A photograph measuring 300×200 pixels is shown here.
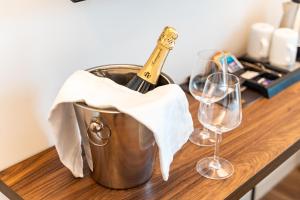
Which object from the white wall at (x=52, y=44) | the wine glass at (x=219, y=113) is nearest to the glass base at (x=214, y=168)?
the wine glass at (x=219, y=113)

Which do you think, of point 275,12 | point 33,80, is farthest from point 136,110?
point 275,12

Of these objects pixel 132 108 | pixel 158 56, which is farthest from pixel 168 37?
pixel 132 108

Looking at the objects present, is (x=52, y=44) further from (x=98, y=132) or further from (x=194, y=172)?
(x=194, y=172)

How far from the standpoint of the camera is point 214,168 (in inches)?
35.9

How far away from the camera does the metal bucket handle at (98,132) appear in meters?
0.76

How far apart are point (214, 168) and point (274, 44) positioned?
63 centimetres

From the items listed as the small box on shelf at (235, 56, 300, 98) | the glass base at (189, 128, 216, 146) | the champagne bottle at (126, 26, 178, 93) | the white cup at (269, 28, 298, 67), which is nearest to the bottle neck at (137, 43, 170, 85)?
the champagne bottle at (126, 26, 178, 93)

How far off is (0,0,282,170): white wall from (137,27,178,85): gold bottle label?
8.1 inches

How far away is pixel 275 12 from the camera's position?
1547mm

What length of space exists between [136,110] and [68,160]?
0.84ft

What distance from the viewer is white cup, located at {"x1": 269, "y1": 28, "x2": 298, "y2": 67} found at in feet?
4.31

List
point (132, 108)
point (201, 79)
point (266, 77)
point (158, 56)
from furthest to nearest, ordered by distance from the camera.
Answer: point (266, 77) < point (201, 79) < point (158, 56) < point (132, 108)

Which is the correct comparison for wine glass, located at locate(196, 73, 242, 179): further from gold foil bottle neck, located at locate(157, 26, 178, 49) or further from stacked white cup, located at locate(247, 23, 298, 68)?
stacked white cup, located at locate(247, 23, 298, 68)

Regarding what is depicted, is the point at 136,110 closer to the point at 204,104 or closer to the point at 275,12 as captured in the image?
the point at 204,104
